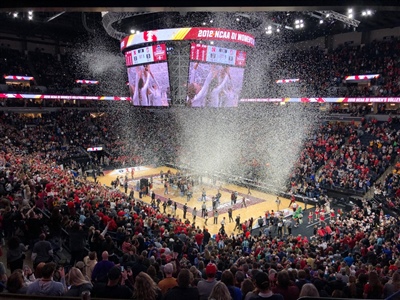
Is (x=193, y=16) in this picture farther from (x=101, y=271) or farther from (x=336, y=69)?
(x=101, y=271)

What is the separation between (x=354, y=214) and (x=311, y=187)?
22.7 feet

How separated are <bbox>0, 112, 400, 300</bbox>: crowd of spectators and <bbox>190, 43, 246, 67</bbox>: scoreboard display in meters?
14.1

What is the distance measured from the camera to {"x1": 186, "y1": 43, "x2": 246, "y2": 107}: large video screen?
1049 inches

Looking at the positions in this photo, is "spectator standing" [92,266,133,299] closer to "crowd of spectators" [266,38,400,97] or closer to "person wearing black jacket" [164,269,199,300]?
"person wearing black jacket" [164,269,199,300]

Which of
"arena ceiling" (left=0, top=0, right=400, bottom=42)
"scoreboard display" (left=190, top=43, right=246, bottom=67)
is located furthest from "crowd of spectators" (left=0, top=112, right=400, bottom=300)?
"scoreboard display" (left=190, top=43, right=246, bottom=67)

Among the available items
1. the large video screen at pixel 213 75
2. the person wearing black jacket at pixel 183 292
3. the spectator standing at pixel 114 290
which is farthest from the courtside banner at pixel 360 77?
the spectator standing at pixel 114 290

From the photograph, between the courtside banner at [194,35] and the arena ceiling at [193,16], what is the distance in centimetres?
155

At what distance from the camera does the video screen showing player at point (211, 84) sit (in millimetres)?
27203

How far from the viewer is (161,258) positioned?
784 centimetres

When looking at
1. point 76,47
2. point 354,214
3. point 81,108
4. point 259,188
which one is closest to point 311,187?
point 259,188

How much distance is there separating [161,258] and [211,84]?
21.7 m

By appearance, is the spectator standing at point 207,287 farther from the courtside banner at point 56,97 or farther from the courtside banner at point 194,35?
the courtside banner at point 56,97

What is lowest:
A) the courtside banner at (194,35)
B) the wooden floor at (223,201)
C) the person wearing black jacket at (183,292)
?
the wooden floor at (223,201)

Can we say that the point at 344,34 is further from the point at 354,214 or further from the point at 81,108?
the point at 81,108
